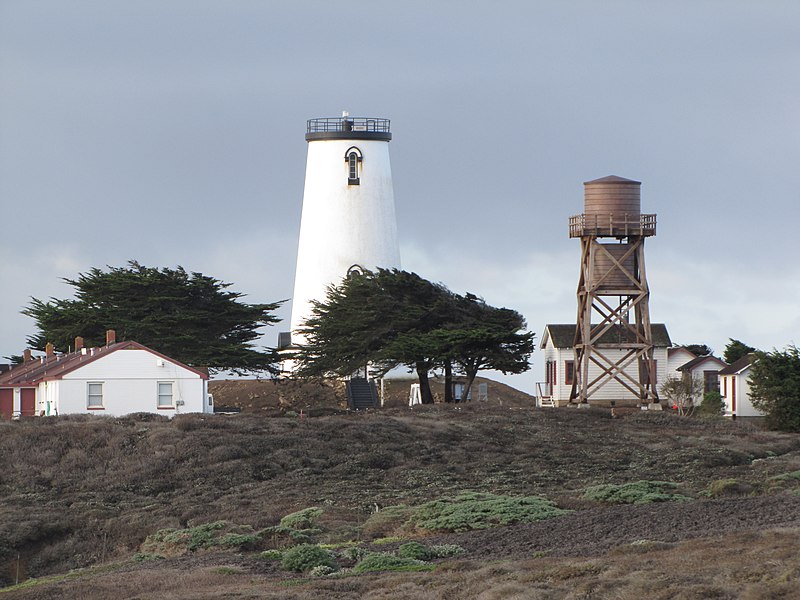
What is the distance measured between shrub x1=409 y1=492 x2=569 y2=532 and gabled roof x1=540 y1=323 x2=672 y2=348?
2969 cm

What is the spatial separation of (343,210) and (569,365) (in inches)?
509

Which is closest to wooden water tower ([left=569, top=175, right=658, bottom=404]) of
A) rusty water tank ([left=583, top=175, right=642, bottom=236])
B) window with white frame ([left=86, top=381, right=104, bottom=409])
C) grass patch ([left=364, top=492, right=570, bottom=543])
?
rusty water tank ([left=583, top=175, right=642, bottom=236])

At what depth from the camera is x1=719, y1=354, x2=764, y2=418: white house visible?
173ft

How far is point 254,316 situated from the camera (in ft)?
203

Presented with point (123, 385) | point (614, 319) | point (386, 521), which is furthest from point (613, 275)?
point (386, 521)

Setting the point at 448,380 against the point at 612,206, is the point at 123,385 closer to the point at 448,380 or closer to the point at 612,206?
the point at 448,380

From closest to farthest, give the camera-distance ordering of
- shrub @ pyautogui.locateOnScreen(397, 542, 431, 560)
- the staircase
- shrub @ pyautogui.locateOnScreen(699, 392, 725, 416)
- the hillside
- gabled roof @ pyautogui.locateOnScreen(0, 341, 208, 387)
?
the hillside, shrub @ pyautogui.locateOnScreen(397, 542, 431, 560), gabled roof @ pyautogui.locateOnScreen(0, 341, 208, 387), shrub @ pyautogui.locateOnScreen(699, 392, 725, 416), the staircase

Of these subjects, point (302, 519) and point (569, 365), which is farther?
point (569, 365)

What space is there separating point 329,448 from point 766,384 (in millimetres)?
17273

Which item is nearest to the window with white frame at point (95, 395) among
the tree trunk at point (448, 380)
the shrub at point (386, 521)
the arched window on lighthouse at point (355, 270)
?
the tree trunk at point (448, 380)

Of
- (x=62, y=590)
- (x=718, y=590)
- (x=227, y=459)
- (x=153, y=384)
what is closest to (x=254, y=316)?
(x=153, y=384)

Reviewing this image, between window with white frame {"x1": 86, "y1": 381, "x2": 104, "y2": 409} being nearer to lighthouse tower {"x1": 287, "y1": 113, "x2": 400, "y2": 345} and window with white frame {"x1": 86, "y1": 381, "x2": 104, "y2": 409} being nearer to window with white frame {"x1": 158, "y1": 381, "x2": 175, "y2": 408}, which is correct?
window with white frame {"x1": 158, "y1": 381, "x2": 175, "y2": 408}

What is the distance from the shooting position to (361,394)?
60281mm

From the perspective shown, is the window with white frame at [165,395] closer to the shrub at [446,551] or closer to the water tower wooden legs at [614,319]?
the water tower wooden legs at [614,319]
